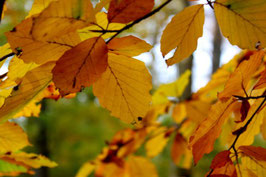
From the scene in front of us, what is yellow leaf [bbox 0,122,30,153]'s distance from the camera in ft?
1.25

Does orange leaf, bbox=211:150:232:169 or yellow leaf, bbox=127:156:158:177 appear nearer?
orange leaf, bbox=211:150:232:169

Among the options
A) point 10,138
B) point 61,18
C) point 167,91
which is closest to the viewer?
point 61,18

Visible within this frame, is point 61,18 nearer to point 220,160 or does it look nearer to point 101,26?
point 101,26

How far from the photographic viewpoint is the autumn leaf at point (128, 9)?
0.23 m

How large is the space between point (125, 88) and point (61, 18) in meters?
0.11

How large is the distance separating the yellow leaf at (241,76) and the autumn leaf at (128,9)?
0.47 feet

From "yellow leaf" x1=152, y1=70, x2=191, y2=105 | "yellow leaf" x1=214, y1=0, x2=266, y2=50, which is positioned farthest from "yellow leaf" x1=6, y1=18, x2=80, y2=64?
"yellow leaf" x1=152, y1=70, x2=191, y2=105

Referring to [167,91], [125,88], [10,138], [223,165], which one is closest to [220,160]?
[223,165]

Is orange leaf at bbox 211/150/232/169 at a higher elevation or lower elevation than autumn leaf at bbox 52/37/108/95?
lower

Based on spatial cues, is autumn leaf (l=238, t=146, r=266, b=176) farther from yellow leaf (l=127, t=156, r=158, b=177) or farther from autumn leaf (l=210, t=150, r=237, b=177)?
yellow leaf (l=127, t=156, r=158, b=177)

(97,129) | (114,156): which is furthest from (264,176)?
(97,129)

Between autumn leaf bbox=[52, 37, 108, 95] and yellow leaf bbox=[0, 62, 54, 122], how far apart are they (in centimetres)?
2

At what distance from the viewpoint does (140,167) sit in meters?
0.86

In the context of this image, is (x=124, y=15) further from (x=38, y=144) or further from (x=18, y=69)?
(x=38, y=144)
